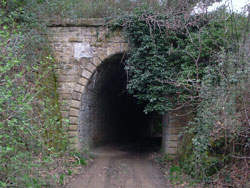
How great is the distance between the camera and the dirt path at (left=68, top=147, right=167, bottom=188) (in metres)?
6.54

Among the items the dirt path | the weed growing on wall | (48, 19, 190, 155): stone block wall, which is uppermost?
(48, 19, 190, 155): stone block wall

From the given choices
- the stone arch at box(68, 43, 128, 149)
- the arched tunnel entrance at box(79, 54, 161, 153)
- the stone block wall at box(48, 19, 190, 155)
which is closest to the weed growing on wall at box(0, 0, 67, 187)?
the stone arch at box(68, 43, 128, 149)

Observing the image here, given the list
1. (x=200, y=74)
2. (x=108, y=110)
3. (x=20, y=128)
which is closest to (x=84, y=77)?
(x=200, y=74)

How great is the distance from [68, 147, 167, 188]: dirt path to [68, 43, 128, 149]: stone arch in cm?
130

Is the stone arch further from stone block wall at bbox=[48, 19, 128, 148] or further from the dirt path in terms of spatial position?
the dirt path

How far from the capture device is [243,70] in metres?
6.33


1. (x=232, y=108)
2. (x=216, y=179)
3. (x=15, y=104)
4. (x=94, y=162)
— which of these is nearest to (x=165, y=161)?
(x=94, y=162)

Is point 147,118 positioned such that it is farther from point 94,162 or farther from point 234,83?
point 234,83

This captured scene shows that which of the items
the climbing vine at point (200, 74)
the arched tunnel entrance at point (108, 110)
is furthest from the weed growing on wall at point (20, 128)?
the climbing vine at point (200, 74)

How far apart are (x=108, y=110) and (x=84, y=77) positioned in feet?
12.3

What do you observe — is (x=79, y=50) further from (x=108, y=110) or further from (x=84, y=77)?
(x=108, y=110)

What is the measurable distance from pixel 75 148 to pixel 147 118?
1102 cm

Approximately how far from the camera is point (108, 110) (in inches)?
488

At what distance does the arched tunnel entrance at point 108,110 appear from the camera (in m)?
9.40
